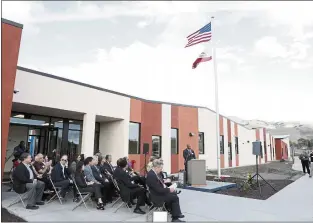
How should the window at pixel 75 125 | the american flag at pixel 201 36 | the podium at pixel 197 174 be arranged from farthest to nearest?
1. the window at pixel 75 125
2. the american flag at pixel 201 36
3. the podium at pixel 197 174

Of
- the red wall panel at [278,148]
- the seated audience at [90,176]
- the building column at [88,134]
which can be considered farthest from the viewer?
the red wall panel at [278,148]

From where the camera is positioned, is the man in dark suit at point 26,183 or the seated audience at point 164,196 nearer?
the seated audience at point 164,196

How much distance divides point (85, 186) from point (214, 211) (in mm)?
3260

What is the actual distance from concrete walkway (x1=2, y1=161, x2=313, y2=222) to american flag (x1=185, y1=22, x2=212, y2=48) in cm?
741

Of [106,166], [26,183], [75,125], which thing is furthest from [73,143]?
[26,183]

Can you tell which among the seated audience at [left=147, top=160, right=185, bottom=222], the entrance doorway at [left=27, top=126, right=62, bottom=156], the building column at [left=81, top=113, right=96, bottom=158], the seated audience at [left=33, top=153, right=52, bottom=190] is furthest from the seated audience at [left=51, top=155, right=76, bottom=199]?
the entrance doorway at [left=27, top=126, right=62, bottom=156]

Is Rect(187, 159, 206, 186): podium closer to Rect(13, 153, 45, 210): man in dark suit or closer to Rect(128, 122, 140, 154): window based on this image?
Rect(128, 122, 140, 154): window

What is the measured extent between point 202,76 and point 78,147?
8159 millimetres

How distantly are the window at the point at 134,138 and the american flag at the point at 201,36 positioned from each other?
5383 mm

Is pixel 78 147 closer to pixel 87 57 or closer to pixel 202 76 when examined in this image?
pixel 87 57

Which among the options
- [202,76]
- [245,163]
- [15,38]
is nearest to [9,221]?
[15,38]

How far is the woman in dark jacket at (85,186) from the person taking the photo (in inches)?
228

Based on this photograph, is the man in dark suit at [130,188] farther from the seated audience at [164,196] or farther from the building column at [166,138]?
the building column at [166,138]

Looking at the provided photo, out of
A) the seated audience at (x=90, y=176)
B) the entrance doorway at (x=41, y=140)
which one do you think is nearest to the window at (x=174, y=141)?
the entrance doorway at (x=41, y=140)
